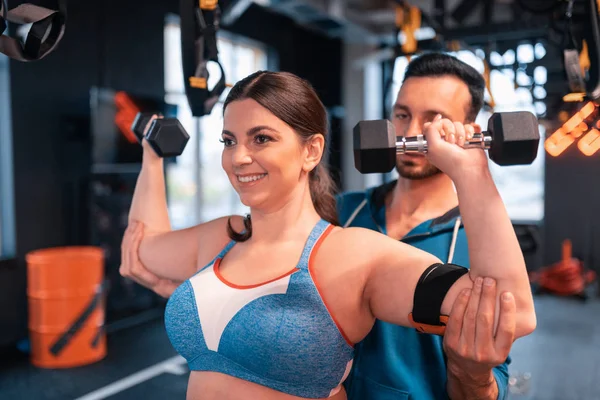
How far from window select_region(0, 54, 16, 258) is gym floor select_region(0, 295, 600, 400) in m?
0.87

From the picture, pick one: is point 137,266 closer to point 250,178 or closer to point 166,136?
point 166,136

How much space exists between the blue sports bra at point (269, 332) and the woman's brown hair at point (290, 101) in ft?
0.68

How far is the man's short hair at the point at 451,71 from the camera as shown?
60.1 inches

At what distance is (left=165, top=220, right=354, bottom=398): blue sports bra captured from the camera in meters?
1.12

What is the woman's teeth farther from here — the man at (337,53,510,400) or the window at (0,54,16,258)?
the window at (0,54,16,258)

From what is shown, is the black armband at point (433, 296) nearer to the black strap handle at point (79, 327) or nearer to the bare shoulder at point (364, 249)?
the bare shoulder at point (364, 249)

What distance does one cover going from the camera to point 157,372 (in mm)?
3693

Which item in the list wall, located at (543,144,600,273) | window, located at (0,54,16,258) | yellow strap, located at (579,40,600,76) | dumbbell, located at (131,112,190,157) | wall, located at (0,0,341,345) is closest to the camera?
dumbbell, located at (131,112,190,157)

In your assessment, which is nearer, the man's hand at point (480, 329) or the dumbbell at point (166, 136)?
the man's hand at point (480, 329)

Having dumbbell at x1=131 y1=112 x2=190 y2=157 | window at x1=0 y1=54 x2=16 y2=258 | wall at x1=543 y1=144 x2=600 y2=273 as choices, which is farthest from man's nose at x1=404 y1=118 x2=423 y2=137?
wall at x1=543 y1=144 x2=600 y2=273

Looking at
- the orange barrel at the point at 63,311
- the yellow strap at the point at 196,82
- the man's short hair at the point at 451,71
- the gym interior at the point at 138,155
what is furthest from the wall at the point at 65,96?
the yellow strap at the point at 196,82

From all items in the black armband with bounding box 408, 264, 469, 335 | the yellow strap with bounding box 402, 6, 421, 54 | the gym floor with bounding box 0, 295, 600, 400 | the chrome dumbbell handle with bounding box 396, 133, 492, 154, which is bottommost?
the gym floor with bounding box 0, 295, 600, 400

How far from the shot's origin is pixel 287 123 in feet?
3.92

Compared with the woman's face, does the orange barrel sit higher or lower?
lower
